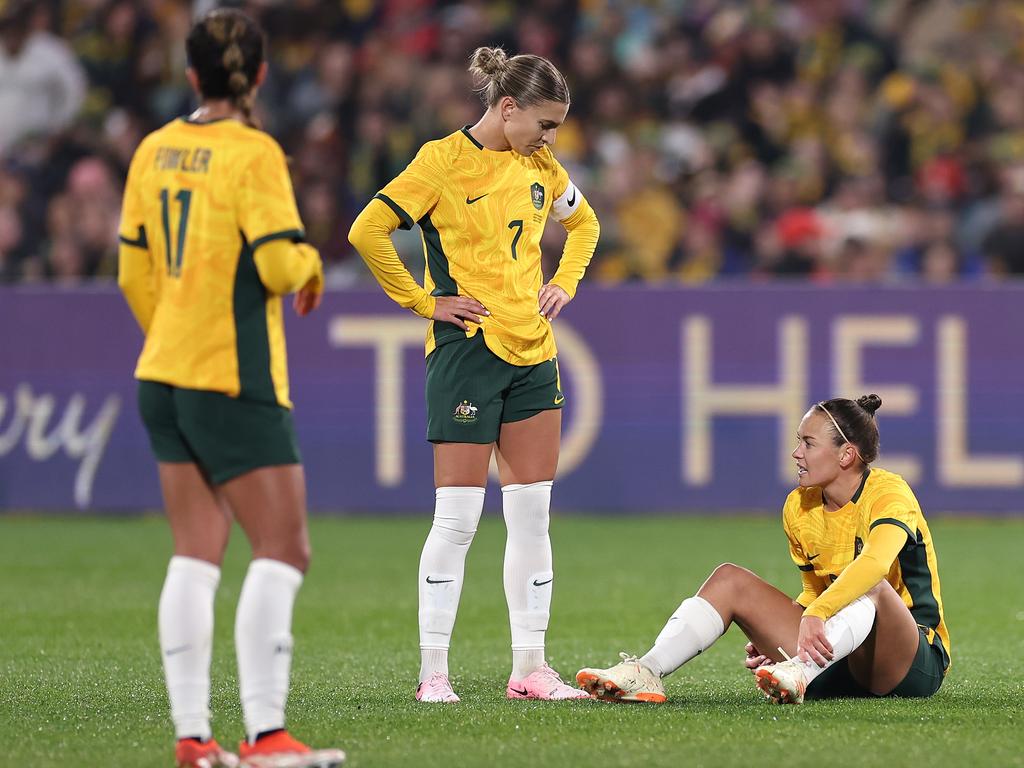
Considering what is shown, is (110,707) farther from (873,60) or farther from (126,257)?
(873,60)

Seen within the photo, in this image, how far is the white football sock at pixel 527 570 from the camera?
5.55 m

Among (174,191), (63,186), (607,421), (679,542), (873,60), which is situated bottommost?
(679,542)

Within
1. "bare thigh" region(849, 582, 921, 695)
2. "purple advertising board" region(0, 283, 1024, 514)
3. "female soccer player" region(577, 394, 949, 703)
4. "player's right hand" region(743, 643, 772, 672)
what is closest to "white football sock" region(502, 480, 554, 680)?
"female soccer player" region(577, 394, 949, 703)

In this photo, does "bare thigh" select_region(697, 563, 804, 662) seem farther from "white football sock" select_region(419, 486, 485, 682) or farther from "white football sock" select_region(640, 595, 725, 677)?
"white football sock" select_region(419, 486, 485, 682)

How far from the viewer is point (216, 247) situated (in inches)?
161

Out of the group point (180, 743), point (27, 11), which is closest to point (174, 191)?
point (180, 743)

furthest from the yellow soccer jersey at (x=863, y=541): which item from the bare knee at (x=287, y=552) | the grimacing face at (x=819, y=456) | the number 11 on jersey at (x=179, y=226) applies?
the number 11 on jersey at (x=179, y=226)

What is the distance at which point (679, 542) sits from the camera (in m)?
10.2

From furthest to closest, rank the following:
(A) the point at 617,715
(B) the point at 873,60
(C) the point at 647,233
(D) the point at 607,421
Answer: (B) the point at 873,60 → (C) the point at 647,233 → (D) the point at 607,421 → (A) the point at 617,715

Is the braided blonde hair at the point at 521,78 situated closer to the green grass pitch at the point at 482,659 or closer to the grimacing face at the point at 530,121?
the grimacing face at the point at 530,121

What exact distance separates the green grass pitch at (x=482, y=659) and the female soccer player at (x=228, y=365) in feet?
1.19

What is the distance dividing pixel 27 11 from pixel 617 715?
10928 millimetres

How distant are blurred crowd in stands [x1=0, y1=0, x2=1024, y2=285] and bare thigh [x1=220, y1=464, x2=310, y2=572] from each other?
27.2 ft

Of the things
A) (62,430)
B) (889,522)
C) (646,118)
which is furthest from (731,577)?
(646,118)
